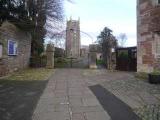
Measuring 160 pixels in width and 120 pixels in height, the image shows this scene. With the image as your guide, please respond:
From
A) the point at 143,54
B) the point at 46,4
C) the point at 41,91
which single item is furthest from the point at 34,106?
the point at 46,4

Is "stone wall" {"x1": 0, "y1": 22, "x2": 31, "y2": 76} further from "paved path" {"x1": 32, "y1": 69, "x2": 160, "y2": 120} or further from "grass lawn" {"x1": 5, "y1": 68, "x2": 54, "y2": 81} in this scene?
"paved path" {"x1": 32, "y1": 69, "x2": 160, "y2": 120}

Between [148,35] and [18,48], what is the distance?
9559mm

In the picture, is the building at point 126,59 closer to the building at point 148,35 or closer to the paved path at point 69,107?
the building at point 148,35

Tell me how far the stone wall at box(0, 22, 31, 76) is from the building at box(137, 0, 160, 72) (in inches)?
308

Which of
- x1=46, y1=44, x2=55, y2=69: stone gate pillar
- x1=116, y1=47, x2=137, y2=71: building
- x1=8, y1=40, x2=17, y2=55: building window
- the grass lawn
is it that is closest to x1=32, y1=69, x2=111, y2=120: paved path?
the grass lawn

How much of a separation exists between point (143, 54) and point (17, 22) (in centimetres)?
903

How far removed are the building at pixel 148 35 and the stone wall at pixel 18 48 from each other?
7812 millimetres

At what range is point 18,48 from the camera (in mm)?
16406

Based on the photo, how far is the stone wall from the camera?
508 inches

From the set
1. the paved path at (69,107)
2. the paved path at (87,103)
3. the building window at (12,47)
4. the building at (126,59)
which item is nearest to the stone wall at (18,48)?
the building window at (12,47)

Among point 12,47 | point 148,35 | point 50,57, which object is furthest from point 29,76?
point 148,35

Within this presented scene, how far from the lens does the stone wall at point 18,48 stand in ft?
42.3

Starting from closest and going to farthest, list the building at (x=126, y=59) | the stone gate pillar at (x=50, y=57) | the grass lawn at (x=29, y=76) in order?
1. the grass lawn at (x=29, y=76)
2. the building at (x=126, y=59)
3. the stone gate pillar at (x=50, y=57)

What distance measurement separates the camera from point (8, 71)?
1382 centimetres
